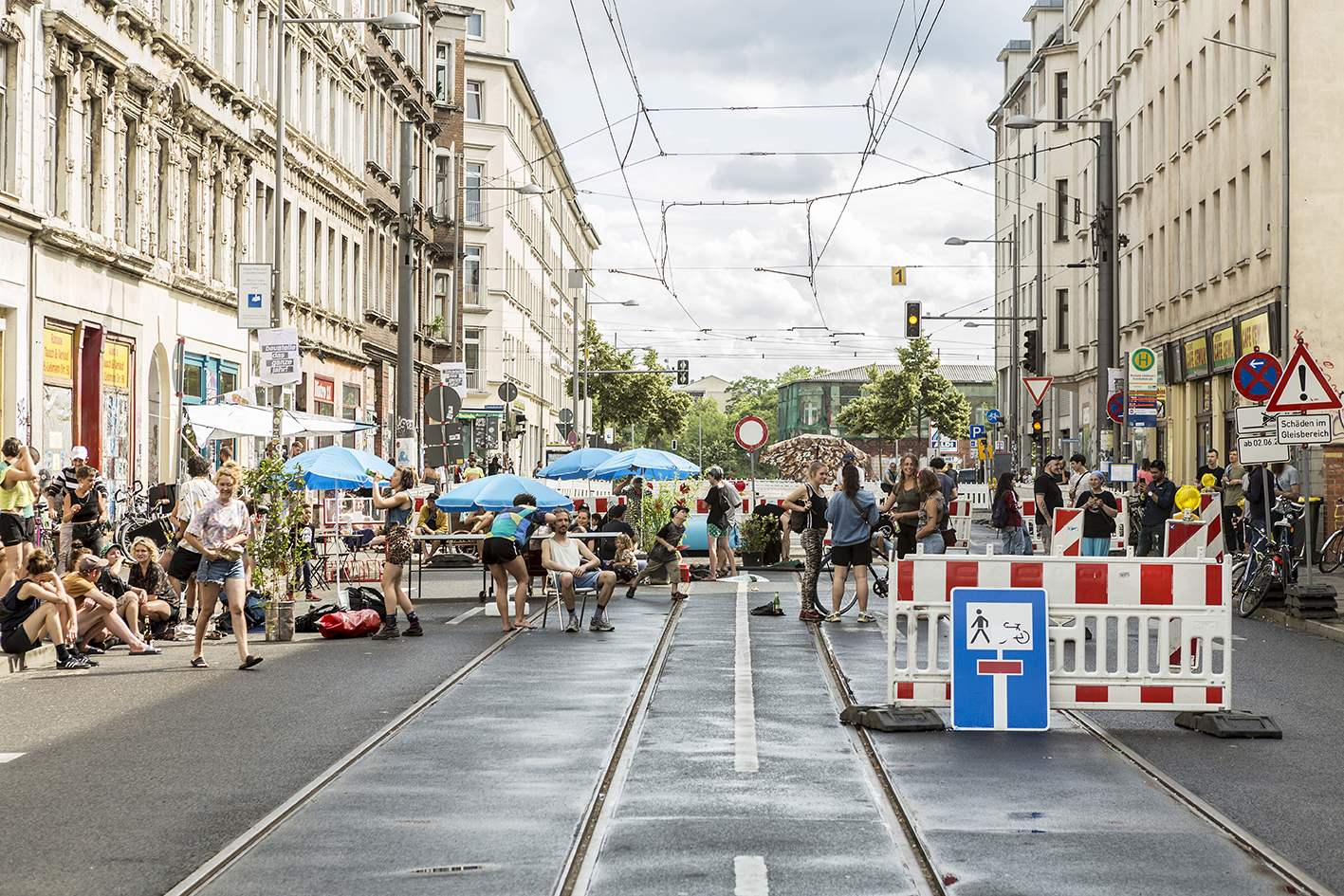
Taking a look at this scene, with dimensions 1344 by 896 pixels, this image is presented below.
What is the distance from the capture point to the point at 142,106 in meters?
28.8

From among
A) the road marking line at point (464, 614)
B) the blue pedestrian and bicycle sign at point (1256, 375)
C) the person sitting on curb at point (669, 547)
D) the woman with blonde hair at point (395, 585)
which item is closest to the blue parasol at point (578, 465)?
the person sitting on curb at point (669, 547)

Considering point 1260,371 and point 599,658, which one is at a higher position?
point 1260,371

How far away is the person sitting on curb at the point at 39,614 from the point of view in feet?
47.0

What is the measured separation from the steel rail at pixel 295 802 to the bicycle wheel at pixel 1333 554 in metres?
17.2

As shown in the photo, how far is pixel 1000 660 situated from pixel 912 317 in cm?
3392

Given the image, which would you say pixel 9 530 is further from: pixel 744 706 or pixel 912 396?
pixel 912 396

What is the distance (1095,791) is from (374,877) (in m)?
3.59

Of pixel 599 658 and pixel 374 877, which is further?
pixel 599 658

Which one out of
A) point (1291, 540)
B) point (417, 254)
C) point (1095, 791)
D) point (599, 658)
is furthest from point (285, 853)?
point (417, 254)

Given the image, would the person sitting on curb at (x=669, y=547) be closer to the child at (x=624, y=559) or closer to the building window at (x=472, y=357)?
the child at (x=624, y=559)

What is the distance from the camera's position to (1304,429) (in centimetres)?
1992

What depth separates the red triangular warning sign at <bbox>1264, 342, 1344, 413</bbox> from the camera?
19672mm

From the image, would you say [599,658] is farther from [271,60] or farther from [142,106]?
[271,60]

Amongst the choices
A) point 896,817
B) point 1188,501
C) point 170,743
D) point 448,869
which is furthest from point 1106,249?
point 448,869
